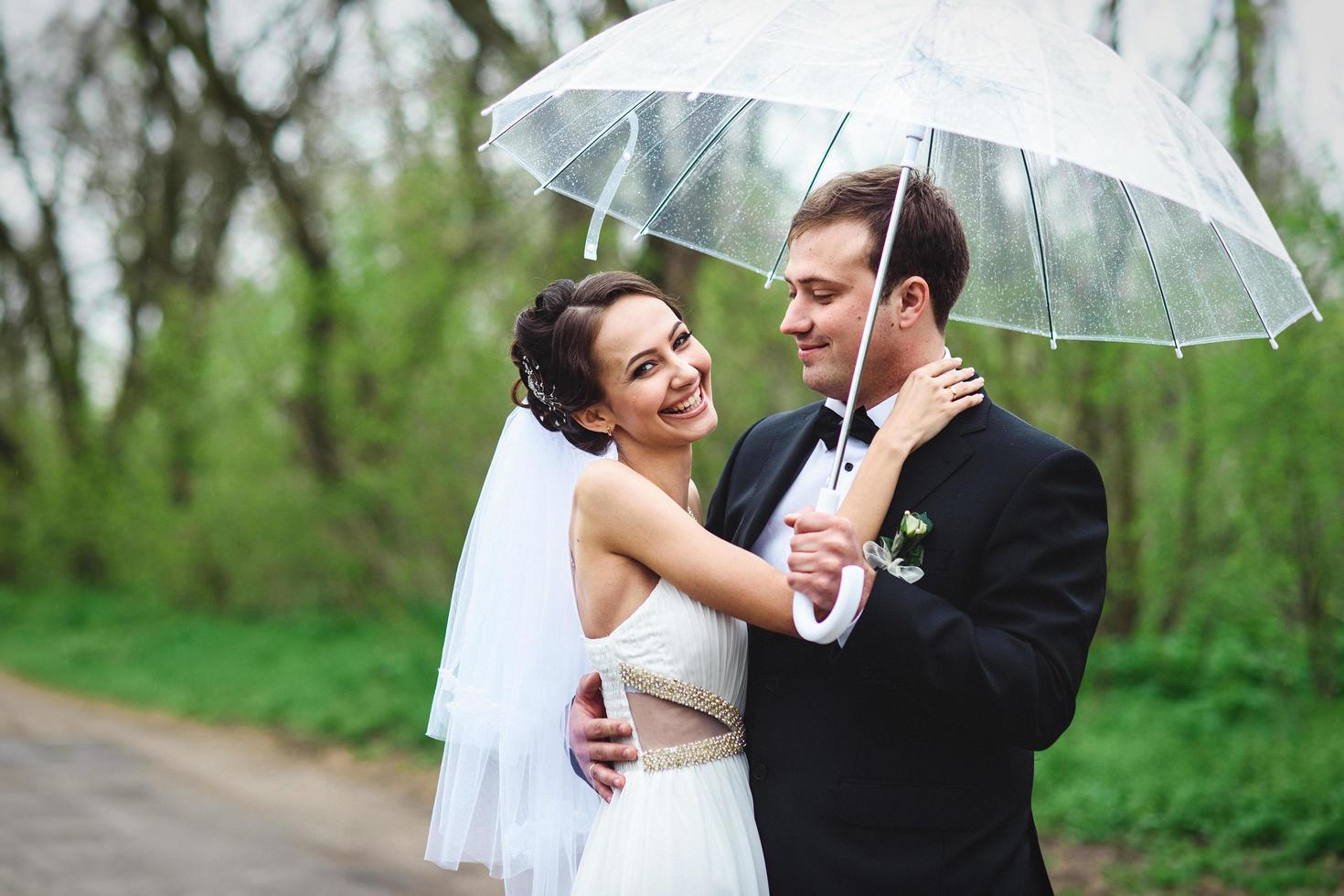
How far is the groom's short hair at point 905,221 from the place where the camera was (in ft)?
8.27

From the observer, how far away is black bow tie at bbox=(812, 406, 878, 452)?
268 centimetres

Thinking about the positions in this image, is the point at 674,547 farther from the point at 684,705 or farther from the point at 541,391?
the point at 541,391

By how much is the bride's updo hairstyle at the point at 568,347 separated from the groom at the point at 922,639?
1.36 feet

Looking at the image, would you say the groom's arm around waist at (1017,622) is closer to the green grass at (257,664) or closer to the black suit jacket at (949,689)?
the black suit jacket at (949,689)

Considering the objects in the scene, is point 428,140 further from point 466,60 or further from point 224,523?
point 224,523

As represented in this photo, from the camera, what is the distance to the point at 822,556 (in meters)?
2.16

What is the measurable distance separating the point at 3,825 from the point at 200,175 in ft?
45.5

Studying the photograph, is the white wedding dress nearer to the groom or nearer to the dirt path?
the groom

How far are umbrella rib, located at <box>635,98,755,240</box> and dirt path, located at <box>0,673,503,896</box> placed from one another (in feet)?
12.9

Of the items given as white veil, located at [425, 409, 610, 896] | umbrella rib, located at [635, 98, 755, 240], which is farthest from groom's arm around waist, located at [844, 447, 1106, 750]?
umbrella rib, located at [635, 98, 755, 240]

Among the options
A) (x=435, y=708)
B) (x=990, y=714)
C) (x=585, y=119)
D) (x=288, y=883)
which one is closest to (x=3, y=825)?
(x=288, y=883)

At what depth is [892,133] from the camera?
3248mm

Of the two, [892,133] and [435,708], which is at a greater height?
[892,133]

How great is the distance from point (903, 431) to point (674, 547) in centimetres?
50
